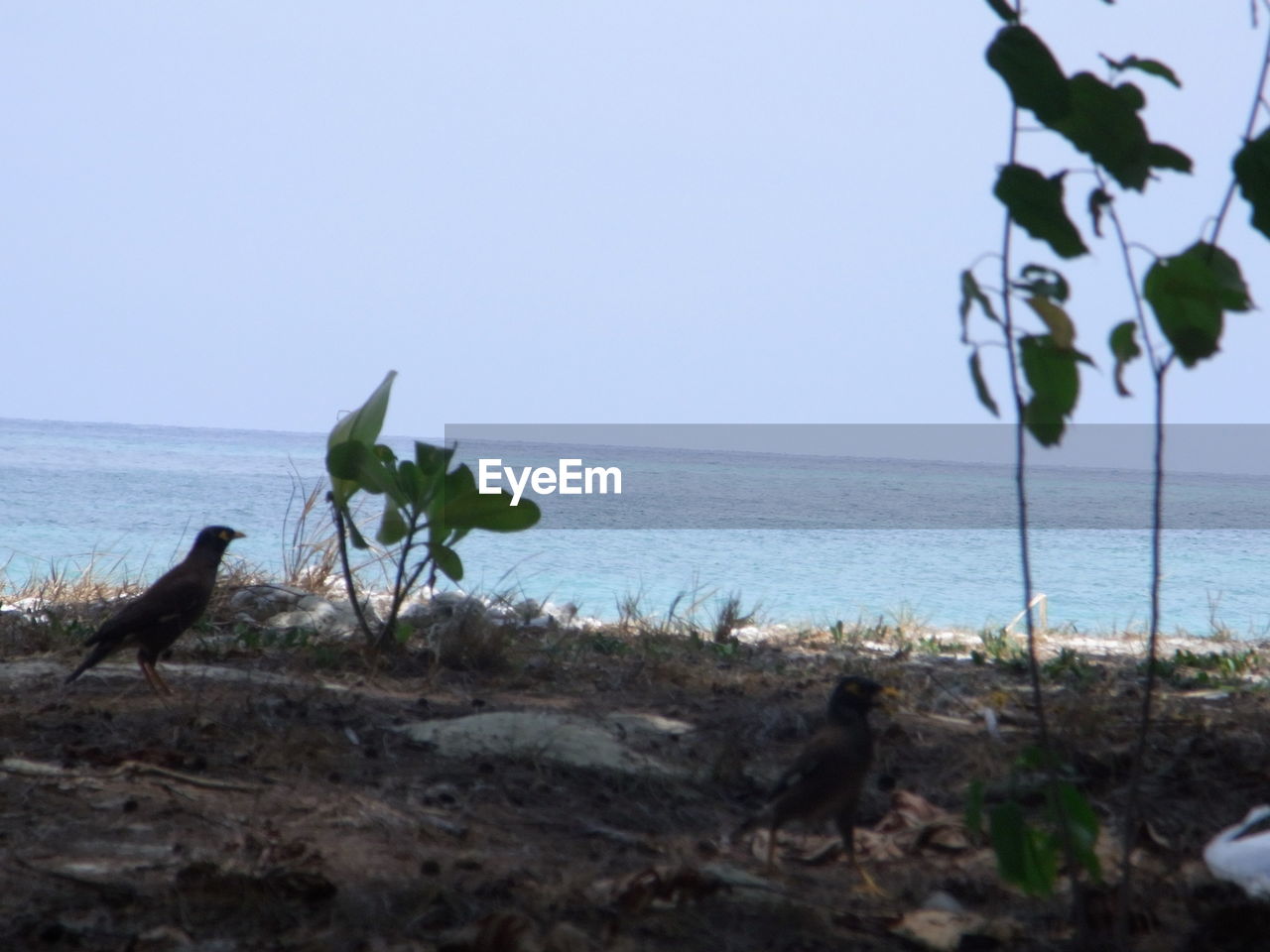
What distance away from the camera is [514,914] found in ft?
7.00

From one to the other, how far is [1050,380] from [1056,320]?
0.31 ft

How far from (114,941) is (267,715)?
6.36 ft

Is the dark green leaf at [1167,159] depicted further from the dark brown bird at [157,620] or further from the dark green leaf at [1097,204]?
the dark brown bird at [157,620]

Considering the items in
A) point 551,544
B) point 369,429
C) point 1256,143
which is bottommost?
point 551,544

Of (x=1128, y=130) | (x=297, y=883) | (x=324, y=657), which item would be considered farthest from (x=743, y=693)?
(x=1128, y=130)

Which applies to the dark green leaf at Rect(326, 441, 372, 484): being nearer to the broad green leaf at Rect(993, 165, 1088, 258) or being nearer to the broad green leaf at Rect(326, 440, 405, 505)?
the broad green leaf at Rect(326, 440, 405, 505)

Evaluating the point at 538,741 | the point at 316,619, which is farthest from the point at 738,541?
the point at 538,741

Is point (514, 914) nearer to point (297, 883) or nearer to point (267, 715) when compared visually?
point (297, 883)

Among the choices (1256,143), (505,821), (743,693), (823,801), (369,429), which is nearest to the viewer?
(1256,143)

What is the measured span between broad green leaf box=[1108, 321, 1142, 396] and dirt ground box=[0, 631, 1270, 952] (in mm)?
1009

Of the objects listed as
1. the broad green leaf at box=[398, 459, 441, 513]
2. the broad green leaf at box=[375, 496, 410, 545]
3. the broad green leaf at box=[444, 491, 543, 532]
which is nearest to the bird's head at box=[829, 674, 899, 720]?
the broad green leaf at box=[444, 491, 543, 532]

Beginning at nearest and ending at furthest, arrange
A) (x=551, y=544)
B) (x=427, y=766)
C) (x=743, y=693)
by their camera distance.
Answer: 1. (x=427, y=766)
2. (x=743, y=693)
3. (x=551, y=544)

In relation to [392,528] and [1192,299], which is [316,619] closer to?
[392,528]

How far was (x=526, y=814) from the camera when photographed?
10.7ft
